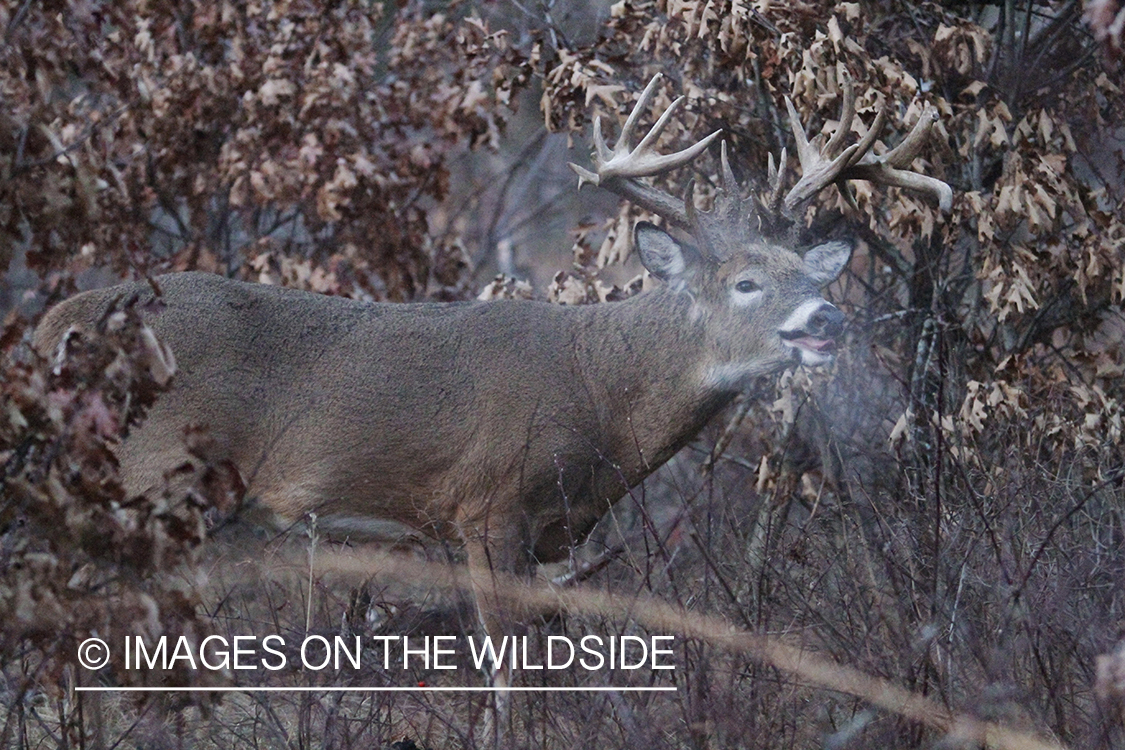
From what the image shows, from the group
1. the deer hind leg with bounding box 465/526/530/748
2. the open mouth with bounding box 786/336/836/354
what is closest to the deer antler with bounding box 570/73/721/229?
the open mouth with bounding box 786/336/836/354

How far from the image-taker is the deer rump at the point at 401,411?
5.14 meters

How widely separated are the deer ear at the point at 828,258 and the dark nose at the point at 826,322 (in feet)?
1.83

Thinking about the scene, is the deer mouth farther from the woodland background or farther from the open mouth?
the woodland background

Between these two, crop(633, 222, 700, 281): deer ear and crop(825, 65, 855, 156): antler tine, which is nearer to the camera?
crop(825, 65, 855, 156): antler tine

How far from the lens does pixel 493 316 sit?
5.54 meters

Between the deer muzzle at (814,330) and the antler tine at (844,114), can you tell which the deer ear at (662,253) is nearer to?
the deer muzzle at (814,330)

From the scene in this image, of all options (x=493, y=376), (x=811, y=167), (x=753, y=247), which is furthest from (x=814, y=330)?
(x=493, y=376)

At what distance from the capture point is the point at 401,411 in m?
5.29

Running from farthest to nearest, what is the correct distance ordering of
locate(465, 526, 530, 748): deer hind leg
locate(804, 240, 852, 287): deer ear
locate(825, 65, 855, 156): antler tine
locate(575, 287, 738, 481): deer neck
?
locate(804, 240, 852, 287): deer ear → locate(575, 287, 738, 481): deer neck → locate(825, 65, 855, 156): antler tine → locate(465, 526, 530, 748): deer hind leg

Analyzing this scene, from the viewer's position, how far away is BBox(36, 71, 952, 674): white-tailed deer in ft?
16.9

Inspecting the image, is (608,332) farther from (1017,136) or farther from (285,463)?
(1017,136)

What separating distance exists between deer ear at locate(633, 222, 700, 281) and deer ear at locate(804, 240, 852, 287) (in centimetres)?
52

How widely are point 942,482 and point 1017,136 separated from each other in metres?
1.53

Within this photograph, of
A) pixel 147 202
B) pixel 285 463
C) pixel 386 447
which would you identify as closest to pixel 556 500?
pixel 386 447
